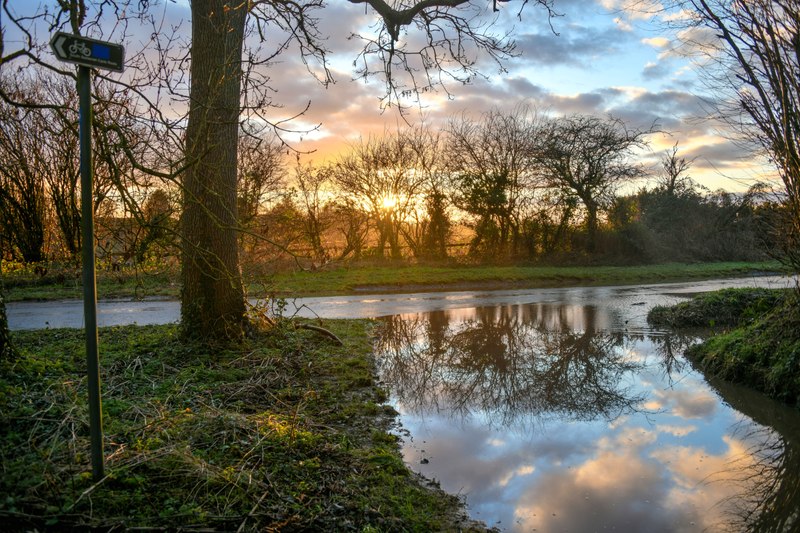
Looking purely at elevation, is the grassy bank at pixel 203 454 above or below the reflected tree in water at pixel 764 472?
above

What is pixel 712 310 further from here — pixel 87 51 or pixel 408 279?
pixel 87 51

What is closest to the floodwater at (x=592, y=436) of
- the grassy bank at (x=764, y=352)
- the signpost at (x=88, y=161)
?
the grassy bank at (x=764, y=352)

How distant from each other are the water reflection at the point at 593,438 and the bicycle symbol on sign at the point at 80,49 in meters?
3.92

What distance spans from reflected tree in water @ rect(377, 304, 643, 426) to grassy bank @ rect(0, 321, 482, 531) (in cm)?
120

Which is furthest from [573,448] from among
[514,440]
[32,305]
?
[32,305]

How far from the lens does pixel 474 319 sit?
13.3m

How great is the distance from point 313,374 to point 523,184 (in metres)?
22.9

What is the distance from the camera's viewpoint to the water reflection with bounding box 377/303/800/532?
13.6ft

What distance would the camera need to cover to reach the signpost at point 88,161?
3020 millimetres

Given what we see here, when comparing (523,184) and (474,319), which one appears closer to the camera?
(474,319)

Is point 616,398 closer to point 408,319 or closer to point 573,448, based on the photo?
point 573,448

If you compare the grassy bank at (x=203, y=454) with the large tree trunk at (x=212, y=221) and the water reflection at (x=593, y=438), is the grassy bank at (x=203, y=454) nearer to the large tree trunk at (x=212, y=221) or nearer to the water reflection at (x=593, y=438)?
the water reflection at (x=593, y=438)

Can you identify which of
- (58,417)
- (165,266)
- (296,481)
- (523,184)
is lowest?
(296,481)

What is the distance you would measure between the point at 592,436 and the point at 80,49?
212 inches
